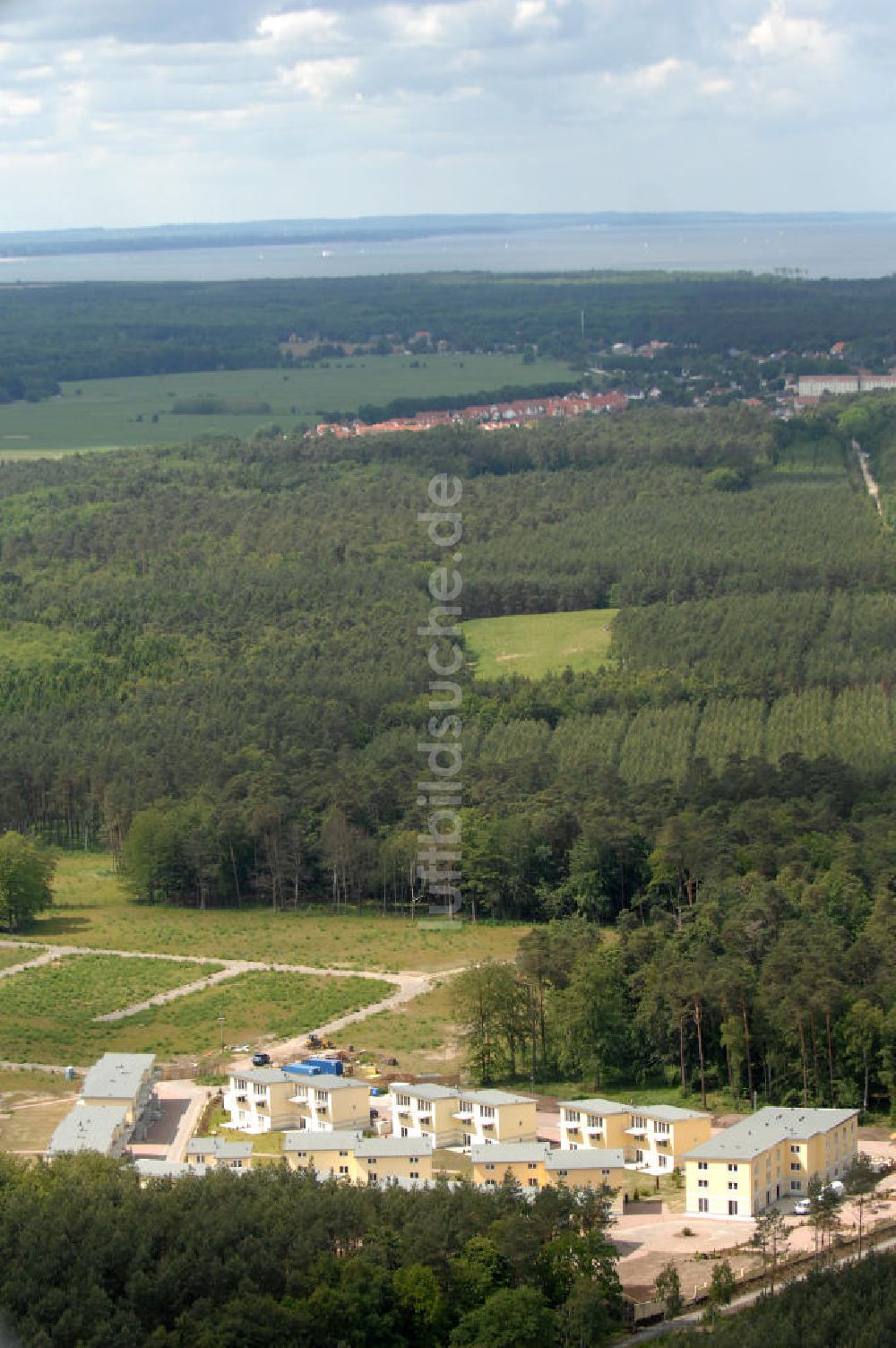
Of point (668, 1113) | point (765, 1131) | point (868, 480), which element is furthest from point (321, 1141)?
point (868, 480)

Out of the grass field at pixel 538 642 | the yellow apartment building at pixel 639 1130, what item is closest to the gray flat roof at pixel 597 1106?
the yellow apartment building at pixel 639 1130

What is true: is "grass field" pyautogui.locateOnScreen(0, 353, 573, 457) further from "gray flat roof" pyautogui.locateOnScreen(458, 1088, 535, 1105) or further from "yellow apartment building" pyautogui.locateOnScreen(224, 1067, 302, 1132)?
"gray flat roof" pyautogui.locateOnScreen(458, 1088, 535, 1105)

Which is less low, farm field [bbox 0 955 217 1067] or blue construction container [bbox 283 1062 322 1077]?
blue construction container [bbox 283 1062 322 1077]

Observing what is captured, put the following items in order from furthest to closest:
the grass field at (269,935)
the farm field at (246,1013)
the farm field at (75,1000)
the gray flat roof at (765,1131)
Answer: the grass field at (269,935) < the farm field at (246,1013) < the farm field at (75,1000) < the gray flat roof at (765,1131)

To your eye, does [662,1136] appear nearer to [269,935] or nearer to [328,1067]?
[328,1067]

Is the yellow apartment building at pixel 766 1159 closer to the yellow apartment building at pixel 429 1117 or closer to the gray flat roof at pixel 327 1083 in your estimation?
the yellow apartment building at pixel 429 1117

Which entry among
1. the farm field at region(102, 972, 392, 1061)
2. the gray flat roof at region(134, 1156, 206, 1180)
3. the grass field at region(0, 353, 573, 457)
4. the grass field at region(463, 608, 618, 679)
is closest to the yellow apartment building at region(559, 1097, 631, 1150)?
the gray flat roof at region(134, 1156, 206, 1180)
